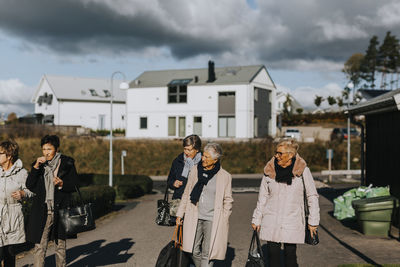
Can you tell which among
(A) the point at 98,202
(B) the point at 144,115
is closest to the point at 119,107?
(B) the point at 144,115

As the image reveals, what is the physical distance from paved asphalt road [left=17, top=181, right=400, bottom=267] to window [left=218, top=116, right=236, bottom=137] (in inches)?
1208

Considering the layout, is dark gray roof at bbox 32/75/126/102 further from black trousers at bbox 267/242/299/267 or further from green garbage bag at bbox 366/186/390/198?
black trousers at bbox 267/242/299/267

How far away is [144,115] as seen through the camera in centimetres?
4603

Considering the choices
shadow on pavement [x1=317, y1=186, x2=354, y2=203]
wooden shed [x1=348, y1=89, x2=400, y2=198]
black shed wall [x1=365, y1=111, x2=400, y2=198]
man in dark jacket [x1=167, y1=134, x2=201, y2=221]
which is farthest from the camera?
shadow on pavement [x1=317, y1=186, x2=354, y2=203]

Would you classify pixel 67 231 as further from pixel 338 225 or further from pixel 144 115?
pixel 144 115

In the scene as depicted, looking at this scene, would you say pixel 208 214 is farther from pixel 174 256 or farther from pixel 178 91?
pixel 178 91

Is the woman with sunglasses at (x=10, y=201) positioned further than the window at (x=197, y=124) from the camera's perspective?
No

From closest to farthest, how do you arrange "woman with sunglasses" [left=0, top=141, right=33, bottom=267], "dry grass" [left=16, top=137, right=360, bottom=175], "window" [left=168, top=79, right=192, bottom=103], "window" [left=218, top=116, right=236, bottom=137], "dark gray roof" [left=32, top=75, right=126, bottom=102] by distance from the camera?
"woman with sunglasses" [left=0, top=141, right=33, bottom=267] < "dry grass" [left=16, top=137, right=360, bottom=175] < "window" [left=218, top=116, right=236, bottom=137] < "window" [left=168, top=79, right=192, bottom=103] < "dark gray roof" [left=32, top=75, right=126, bottom=102]

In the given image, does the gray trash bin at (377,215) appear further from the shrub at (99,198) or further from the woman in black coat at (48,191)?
the shrub at (99,198)

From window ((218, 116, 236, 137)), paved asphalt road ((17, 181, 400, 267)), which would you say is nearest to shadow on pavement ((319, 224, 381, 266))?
paved asphalt road ((17, 181, 400, 267))

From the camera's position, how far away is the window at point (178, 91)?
44406 millimetres

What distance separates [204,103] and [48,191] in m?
38.5

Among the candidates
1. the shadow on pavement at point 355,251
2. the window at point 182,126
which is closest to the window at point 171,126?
the window at point 182,126

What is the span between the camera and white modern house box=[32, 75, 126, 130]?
194 ft
